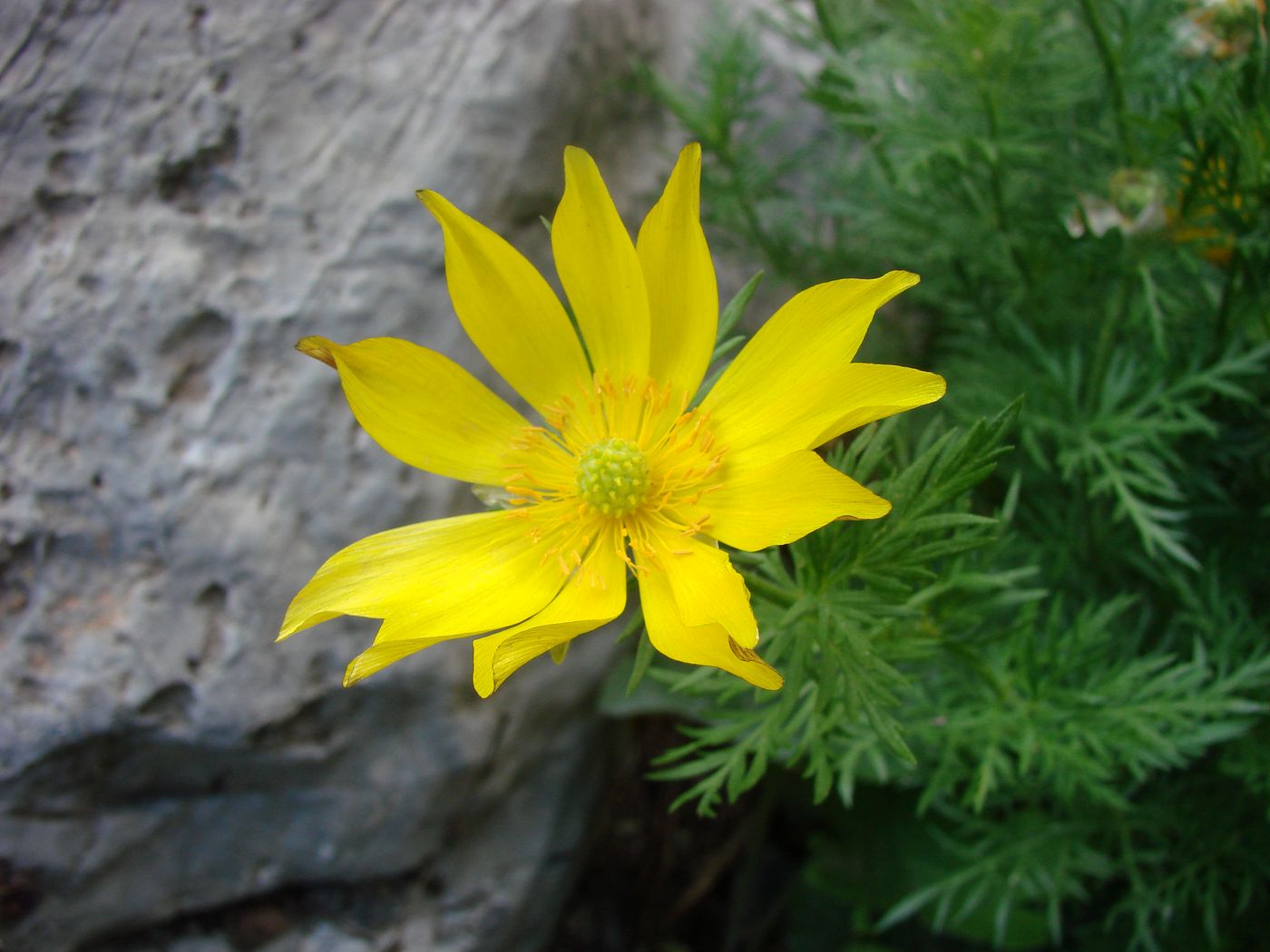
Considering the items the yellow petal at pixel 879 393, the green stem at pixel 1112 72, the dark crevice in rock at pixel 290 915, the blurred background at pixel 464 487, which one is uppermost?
Answer: the green stem at pixel 1112 72

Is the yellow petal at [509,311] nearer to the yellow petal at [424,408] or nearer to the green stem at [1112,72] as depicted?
the yellow petal at [424,408]

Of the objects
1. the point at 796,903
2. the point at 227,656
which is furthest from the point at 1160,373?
the point at 227,656

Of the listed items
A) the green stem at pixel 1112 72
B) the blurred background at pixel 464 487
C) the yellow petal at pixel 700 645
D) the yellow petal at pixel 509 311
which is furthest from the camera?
the blurred background at pixel 464 487

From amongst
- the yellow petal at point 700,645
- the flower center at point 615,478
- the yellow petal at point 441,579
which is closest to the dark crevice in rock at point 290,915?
the yellow petal at point 441,579

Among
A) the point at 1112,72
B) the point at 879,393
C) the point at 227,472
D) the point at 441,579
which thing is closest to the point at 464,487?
the point at 227,472

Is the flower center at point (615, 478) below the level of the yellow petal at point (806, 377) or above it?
below

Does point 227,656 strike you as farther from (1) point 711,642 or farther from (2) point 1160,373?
(2) point 1160,373
